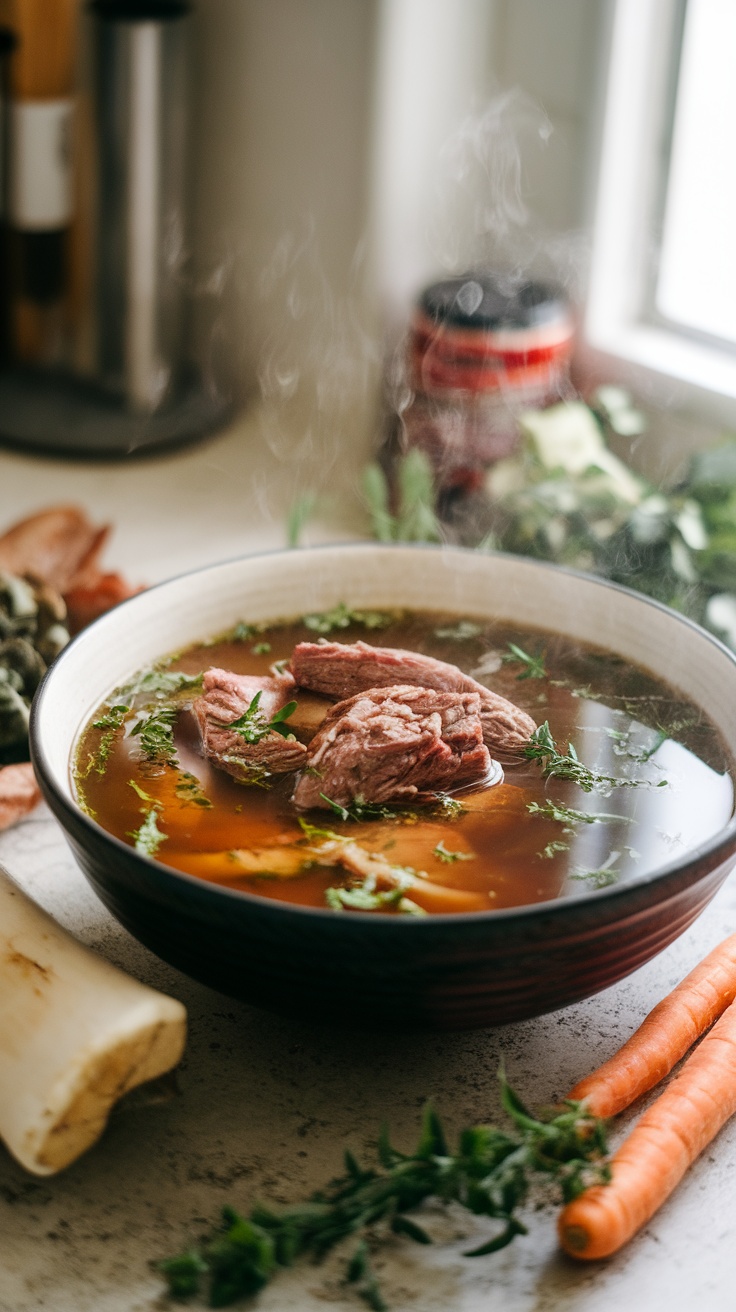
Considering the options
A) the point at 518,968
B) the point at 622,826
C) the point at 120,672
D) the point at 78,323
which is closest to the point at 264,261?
the point at 78,323

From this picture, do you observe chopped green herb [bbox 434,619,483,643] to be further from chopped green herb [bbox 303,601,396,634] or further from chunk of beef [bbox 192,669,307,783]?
chunk of beef [bbox 192,669,307,783]

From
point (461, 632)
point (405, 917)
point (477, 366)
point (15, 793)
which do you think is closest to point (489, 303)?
point (477, 366)

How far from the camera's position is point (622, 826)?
145 cm

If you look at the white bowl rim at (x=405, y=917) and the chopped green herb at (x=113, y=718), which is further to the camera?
the chopped green herb at (x=113, y=718)

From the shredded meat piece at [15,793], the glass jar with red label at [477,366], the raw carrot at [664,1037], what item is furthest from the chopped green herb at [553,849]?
the glass jar with red label at [477,366]

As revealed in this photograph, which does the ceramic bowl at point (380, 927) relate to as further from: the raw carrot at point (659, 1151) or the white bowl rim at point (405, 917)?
the raw carrot at point (659, 1151)

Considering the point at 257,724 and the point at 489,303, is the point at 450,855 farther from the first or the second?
the point at 489,303

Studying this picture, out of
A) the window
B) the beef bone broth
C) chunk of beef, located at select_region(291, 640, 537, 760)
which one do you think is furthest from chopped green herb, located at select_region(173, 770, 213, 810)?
the window

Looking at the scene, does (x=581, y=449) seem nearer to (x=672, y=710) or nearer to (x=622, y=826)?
(x=672, y=710)

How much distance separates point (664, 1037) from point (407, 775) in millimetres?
386

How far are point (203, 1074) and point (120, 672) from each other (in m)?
0.50

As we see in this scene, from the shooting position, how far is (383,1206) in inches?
48.4

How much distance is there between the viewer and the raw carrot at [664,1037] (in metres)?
1.41

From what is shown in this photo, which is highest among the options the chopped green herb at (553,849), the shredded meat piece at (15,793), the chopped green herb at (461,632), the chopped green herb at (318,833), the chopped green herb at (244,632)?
the chopped green herb at (553,849)
